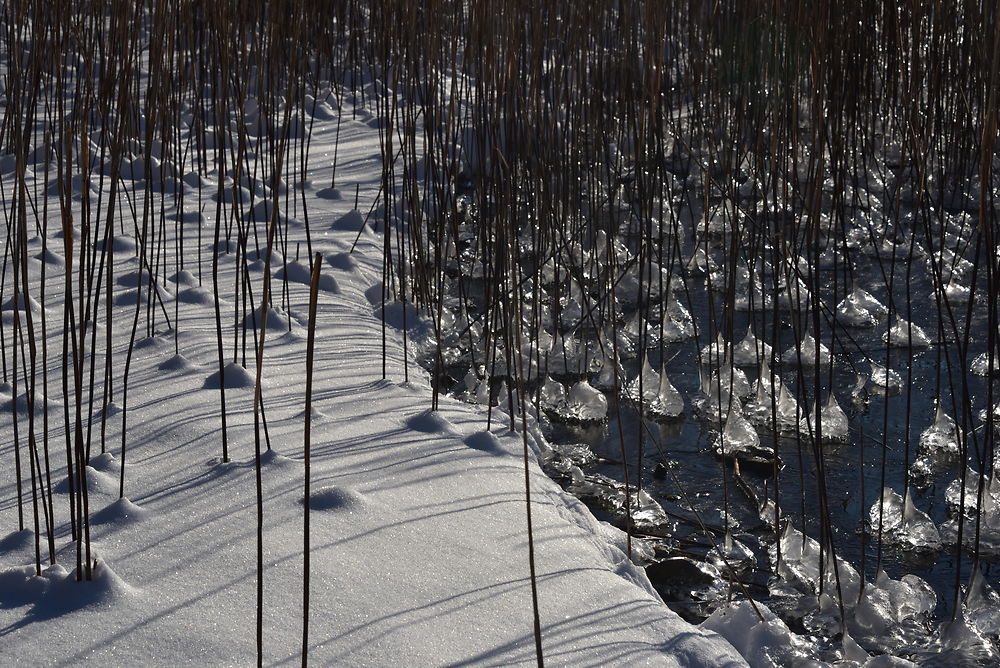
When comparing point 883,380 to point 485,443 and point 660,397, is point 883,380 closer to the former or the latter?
point 660,397

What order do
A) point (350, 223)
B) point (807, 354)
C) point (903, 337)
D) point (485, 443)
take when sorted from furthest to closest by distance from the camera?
point (350, 223)
point (903, 337)
point (807, 354)
point (485, 443)

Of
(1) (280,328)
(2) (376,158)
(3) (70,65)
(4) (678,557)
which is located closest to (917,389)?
(4) (678,557)

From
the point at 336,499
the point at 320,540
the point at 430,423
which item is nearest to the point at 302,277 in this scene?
the point at 430,423

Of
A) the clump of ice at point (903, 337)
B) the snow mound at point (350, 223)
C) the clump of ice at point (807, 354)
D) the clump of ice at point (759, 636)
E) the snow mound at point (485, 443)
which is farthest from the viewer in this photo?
the snow mound at point (350, 223)

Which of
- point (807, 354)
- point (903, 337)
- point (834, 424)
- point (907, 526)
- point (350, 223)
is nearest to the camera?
point (907, 526)

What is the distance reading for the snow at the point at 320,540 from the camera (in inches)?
39.8

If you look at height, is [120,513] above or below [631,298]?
above

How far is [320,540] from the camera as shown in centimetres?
120

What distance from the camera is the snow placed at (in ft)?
3.31

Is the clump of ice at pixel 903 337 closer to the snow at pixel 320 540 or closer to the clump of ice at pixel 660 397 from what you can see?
the clump of ice at pixel 660 397

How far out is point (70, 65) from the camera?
12.9 feet

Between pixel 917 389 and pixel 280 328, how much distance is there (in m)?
1.18

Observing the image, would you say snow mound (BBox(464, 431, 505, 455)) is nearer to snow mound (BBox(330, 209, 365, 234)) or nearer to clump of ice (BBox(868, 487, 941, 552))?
clump of ice (BBox(868, 487, 941, 552))

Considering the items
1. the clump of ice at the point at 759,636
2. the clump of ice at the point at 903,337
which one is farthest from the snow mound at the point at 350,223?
the clump of ice at the point at 759,636
